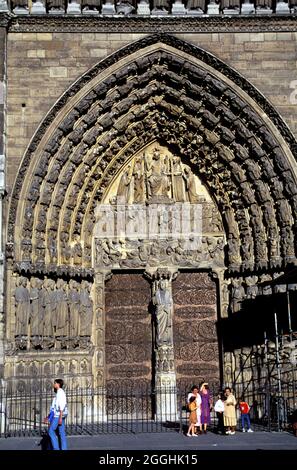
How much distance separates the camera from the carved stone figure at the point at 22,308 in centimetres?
1195

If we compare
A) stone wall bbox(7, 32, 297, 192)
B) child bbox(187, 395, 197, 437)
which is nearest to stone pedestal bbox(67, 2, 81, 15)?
stone wall bbox(7, 32, 297, 192)

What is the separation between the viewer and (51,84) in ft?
42.2

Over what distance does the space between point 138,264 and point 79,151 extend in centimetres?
257

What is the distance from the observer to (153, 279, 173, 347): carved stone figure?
526 inches

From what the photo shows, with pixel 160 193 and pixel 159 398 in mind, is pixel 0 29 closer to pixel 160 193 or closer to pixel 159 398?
pixel 160 193

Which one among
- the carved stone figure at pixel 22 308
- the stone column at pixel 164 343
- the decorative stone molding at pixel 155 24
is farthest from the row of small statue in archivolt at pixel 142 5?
the carved stone figure at pixel 22 308

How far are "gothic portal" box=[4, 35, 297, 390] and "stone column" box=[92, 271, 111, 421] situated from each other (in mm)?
33

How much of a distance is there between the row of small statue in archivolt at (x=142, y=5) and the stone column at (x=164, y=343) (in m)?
5.15

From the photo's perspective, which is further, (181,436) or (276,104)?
(276,104)

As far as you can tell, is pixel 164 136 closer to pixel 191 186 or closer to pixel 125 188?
pixel 191 186

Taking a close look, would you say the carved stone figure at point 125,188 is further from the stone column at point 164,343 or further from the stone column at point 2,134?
the stone column at point 2,134

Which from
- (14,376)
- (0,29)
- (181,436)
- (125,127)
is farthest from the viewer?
(125,127)

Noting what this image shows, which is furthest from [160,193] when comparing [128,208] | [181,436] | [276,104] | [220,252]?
[181,436]

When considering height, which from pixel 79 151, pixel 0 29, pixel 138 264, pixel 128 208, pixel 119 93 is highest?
pixel 0 29
